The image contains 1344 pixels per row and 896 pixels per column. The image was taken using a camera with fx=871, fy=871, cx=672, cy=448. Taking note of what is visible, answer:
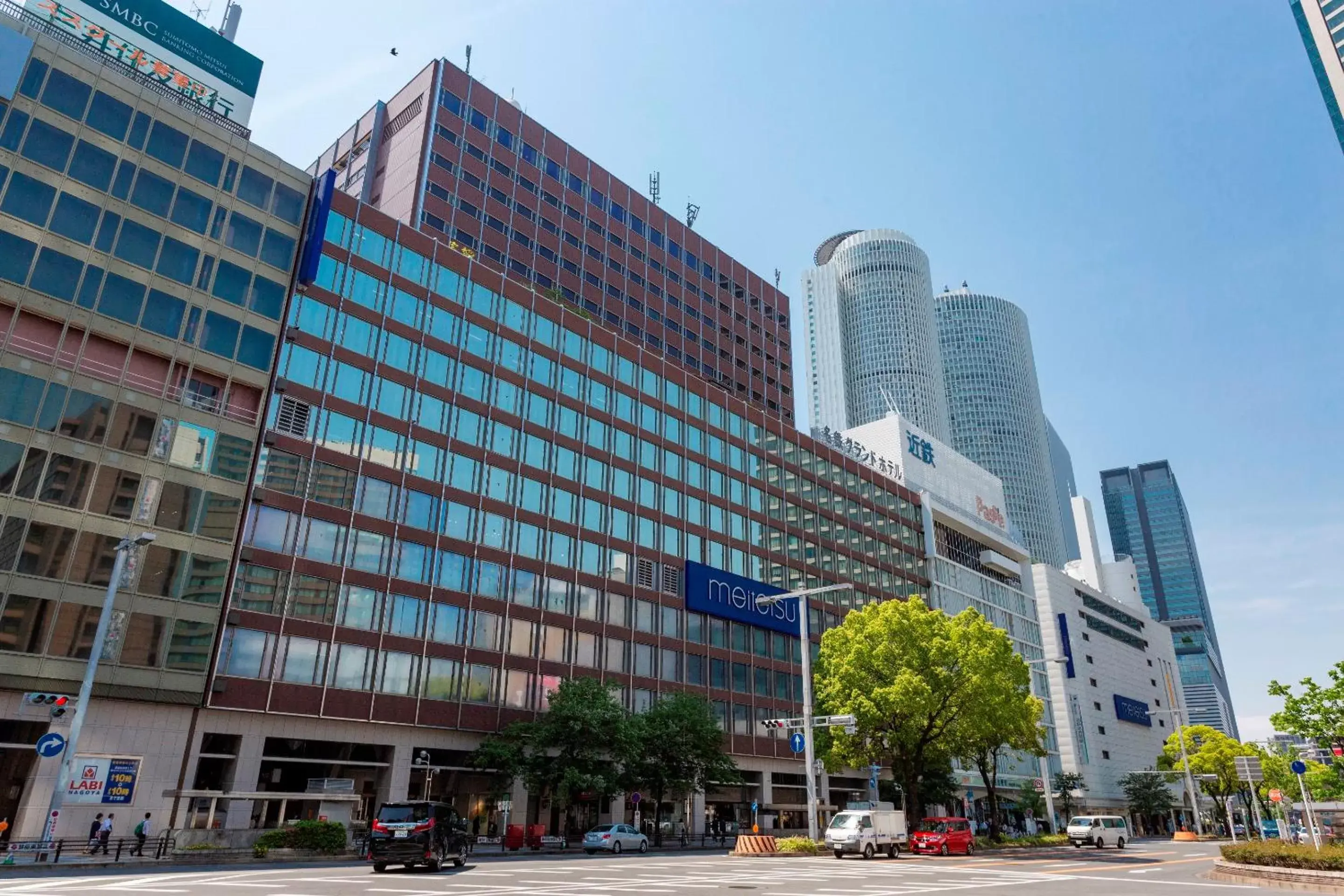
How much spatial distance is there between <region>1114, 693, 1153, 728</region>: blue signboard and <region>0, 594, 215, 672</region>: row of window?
118m

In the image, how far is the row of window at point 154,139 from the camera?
40062 mm

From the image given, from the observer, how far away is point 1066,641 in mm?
109688

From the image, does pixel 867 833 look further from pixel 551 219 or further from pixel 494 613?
pixel 551 219

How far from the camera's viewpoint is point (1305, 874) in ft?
79.6

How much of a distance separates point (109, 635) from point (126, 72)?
93.3 feet

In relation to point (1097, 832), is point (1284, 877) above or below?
below

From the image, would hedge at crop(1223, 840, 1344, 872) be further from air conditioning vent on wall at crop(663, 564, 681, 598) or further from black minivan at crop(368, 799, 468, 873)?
air conditioning vent on wall at crop(663, 564, 681, 598)

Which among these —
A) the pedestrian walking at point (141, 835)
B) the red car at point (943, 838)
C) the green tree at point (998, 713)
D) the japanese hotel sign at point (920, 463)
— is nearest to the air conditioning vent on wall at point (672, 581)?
the green tree at point (998, 713)

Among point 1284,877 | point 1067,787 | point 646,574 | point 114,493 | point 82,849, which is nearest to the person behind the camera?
point 1284,877

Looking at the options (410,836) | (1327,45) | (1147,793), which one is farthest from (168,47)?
(1327,45)

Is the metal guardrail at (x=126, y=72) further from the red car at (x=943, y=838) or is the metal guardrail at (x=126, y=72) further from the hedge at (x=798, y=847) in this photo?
the red car at (x=943, y=838)

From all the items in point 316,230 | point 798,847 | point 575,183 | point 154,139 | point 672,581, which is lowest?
point 798,847

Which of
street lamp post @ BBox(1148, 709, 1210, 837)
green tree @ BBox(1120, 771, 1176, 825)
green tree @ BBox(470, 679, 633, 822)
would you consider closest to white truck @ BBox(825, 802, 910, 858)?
green tree @ BBox(470, 679, 633, 822)

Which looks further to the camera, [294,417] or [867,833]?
[294,417]
